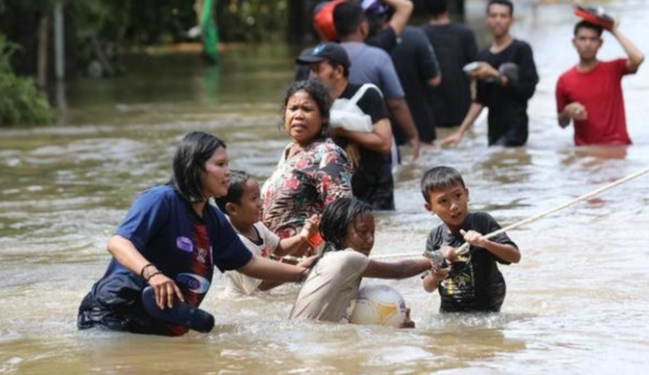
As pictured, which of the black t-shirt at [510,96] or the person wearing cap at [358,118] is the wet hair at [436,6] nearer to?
the black t-shirt at [510,96]

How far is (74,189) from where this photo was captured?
14.0m

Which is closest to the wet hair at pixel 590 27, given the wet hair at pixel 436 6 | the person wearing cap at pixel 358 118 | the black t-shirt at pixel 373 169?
the wet hair at pixel 436 6

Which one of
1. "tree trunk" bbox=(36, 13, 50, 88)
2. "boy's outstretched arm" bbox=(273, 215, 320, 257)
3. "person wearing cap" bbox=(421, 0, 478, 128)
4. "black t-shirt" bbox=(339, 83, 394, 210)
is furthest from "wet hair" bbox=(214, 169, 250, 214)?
"tree trunk" bbox=(36, 13, 50, 88)

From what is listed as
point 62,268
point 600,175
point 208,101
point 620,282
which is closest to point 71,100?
point 208,101

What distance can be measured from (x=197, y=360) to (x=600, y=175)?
6.97 m

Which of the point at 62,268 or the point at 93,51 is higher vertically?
the point at 62,268

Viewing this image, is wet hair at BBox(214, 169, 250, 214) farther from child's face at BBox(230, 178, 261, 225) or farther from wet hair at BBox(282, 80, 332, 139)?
wet hair at BBox(282, 80, 332, 139)

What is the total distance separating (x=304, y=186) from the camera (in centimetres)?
899

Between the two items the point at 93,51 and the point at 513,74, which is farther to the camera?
the point at 93,51

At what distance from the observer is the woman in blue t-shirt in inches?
277

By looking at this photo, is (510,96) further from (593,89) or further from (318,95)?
(318,95)

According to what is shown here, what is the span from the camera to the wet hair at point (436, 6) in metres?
16.5

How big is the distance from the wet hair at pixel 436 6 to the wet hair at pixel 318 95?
7.59m

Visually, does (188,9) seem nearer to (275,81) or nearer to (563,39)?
(563,39)
